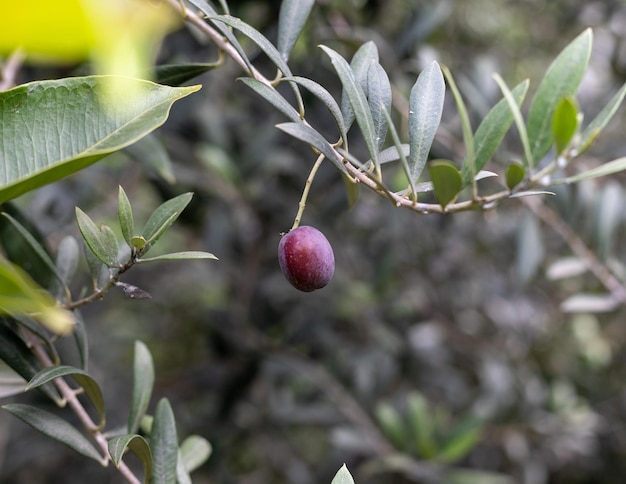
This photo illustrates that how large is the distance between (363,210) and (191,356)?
955 mm

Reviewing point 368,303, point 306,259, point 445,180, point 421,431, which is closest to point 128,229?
point 306,259

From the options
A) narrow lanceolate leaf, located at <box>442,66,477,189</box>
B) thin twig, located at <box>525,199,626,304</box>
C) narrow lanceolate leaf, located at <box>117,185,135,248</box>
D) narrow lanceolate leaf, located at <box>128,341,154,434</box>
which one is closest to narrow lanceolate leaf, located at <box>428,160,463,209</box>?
narrow lanceolate leaf, located at <box>442,66,477,189</box>

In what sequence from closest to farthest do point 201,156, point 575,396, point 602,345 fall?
1. point 201,156
2. point 575,396
3. point 602,345

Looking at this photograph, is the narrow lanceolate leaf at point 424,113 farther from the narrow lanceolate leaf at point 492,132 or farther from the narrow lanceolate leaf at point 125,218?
the narrow lanceolate leaf at point 125,218

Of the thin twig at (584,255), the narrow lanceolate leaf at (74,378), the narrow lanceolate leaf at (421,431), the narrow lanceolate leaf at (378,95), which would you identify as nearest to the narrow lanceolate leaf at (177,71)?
the narrow lanceolate leaf at (378,95)

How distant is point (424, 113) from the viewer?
0.53 metres

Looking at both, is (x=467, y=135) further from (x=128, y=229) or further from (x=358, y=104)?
(x=128, y=229)

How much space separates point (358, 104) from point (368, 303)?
111 cm

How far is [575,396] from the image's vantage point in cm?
172

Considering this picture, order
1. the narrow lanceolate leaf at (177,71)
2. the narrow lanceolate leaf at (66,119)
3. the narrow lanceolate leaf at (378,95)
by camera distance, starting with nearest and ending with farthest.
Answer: the narrow lanceolate leaf at (66,119), the narrow lanceolate leaf at (378,95), the narrow lanceolate leaf at (177,71)

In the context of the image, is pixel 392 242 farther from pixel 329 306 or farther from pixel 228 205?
pixel 228 205

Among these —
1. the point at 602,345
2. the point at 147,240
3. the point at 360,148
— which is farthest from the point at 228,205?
the point at 602,345

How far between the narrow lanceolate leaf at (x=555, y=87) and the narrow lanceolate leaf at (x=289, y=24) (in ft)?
0.73

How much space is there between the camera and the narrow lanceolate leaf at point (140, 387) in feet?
2.01
